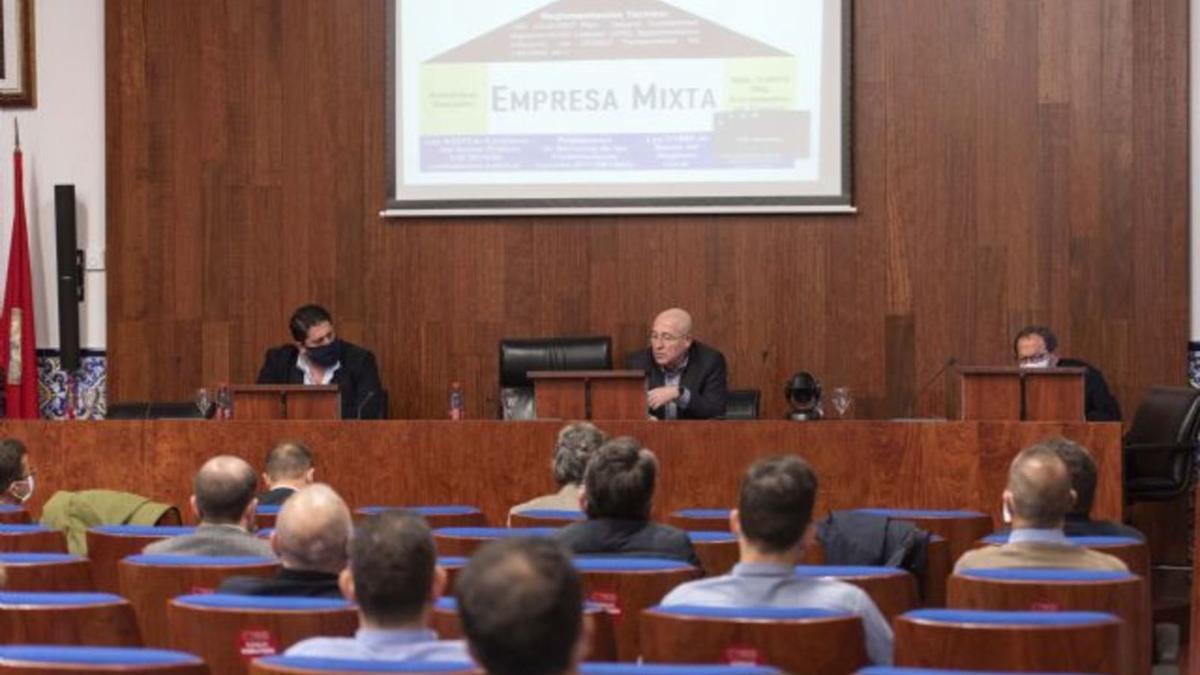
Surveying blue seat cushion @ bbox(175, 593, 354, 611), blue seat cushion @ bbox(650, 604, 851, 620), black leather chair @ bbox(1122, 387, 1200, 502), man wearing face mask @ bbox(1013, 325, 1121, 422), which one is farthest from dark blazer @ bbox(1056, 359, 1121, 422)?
blue seat cushion @ bbox(175, 593, 354, 611)

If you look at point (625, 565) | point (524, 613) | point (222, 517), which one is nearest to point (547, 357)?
point (222, 517)

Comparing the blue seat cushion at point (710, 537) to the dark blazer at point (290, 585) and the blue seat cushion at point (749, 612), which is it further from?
the blue seat cushion at point (749, 612)

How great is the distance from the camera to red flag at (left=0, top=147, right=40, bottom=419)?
1091cm

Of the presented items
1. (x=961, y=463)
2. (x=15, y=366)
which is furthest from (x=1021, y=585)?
(x=15, y=366)

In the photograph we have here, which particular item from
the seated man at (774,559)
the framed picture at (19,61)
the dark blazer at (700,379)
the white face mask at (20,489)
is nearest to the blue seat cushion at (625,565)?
the seated man at (774,559)

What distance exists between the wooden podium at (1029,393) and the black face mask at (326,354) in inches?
126

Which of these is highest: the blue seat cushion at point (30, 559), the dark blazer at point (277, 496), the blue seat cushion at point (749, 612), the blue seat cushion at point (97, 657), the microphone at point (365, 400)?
the blue seat cushion at point (97, 657)

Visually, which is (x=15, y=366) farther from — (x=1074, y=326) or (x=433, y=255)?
(x=1074, y=326)

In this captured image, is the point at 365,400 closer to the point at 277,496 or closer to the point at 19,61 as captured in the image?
the point at 19,61

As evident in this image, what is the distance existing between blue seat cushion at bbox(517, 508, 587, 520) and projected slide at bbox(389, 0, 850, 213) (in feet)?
14.4

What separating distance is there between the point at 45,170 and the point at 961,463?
5.51 m

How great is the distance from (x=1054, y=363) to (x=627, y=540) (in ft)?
15.5

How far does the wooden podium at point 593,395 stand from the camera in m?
8.33

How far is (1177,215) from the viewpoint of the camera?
10.2m
